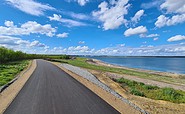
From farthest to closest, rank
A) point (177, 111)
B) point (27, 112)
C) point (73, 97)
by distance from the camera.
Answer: point (73, 97), point (177, 111), point (27, 112)

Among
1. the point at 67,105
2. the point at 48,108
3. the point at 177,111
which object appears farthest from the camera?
the point at 177,111

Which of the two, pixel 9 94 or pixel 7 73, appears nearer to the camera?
pixel 9 94

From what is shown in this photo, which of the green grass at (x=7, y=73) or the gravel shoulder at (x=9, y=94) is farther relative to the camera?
the green grass at (x=7, y=73)

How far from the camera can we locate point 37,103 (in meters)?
10.0

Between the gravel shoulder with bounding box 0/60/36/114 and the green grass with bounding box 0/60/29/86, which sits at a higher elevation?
the green grass with bounding box 0/60/29/86

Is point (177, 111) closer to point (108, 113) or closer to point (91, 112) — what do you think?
point (108, 113)

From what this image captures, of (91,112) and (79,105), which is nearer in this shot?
(91,112)

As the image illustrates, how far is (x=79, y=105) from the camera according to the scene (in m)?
9.77

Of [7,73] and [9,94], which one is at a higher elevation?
[7,73]

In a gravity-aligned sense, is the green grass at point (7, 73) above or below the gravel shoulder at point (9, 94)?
above

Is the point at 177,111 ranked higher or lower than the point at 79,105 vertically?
lower

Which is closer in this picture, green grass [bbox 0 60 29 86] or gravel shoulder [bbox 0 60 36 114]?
gravel shoulder [bbox 0 60 36 114]

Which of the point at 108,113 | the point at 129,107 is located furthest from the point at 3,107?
the point at 129,107

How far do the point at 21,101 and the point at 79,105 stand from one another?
3578 mm
